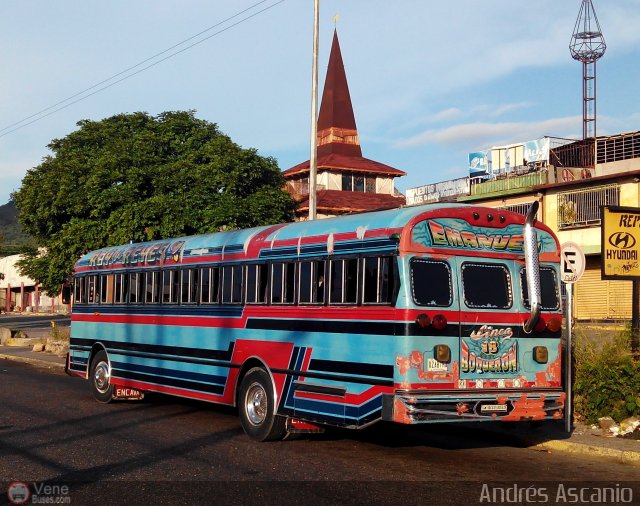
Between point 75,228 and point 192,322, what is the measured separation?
17.0 metres

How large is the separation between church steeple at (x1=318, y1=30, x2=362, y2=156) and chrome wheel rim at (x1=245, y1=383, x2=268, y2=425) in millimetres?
60487

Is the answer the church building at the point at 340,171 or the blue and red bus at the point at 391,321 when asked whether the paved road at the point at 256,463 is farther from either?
the church building at the point at 340,171

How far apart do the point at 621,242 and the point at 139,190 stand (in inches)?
764

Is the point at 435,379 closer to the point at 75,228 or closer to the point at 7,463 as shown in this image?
the point at 7,463

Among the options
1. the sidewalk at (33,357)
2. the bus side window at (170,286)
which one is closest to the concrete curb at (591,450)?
the bus side window at (170,286)

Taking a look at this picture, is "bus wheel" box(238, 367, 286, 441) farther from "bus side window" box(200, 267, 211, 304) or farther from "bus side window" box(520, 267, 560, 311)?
"bus side window" box(520, 267, 560, 311)

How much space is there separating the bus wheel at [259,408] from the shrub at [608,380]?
4.60m

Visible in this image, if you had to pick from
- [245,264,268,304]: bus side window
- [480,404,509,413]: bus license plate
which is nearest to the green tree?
[245,264,268,304]: bus side window

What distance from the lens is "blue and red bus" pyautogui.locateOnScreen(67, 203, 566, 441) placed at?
34.4ft

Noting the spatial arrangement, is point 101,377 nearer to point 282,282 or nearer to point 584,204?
point 282,282

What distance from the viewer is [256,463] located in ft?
35.3

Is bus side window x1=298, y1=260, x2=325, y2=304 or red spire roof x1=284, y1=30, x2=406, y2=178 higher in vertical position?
red spire roof x1=284, y1=30, x2=406, y2=178

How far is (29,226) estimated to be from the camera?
32312 millimetres

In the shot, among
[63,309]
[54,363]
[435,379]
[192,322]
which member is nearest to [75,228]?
[54,363]
